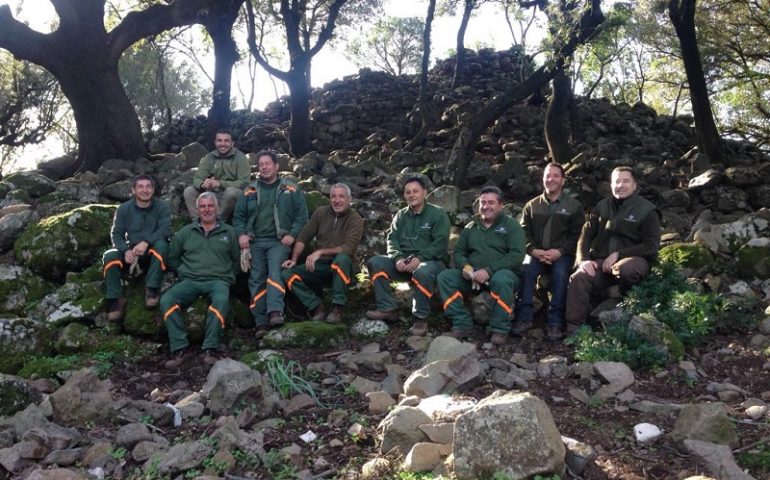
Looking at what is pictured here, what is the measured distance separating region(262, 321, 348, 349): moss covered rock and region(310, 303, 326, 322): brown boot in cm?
34

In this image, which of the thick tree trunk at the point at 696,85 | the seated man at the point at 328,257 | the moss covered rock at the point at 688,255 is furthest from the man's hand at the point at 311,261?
the thick tree trunk at the point at 696,85

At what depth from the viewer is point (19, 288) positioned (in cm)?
773

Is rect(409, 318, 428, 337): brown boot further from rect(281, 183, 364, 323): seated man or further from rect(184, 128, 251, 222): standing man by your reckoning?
rect(184, 128, 251, 222): standing man

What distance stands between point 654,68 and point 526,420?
20.4 m

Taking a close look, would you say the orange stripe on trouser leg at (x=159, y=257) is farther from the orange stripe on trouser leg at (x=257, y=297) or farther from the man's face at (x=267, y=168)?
the man's face at (x=267, y=168)

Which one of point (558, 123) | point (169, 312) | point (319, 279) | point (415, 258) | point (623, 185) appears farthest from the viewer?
point (558, 123)

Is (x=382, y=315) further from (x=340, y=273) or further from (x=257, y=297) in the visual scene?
(x=257, y=297)

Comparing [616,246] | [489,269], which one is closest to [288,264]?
[489,269]

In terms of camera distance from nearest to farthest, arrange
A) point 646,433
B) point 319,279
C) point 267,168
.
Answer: point 646,433, point 319,279, point 267,168

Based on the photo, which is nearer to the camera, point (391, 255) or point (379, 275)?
point (379, 275)

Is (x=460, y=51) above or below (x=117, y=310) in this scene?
above

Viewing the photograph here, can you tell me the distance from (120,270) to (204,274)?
1072mm

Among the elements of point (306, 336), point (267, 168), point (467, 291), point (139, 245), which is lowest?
point (306, 336)

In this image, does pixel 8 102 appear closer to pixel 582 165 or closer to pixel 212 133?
pixel 212 133
